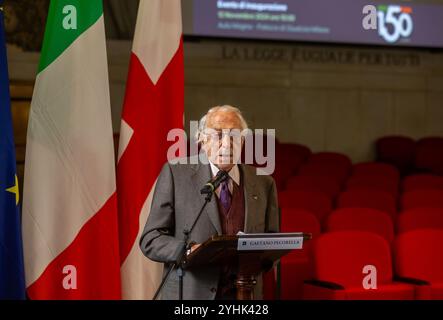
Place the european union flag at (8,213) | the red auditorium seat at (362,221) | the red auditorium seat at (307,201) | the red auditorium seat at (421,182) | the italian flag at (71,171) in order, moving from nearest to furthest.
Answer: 1. the european union flag at (8,213)
2. the italian flag at (71,171)
3. the red auditorium seat at (362,221)
4. the red auditorium seat at (307,201)
5. the red auditorium seat at (421,182)

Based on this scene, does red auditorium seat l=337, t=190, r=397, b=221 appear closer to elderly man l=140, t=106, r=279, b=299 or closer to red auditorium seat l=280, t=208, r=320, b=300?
red auditorium seat l=280, t=208, r=320, b=300

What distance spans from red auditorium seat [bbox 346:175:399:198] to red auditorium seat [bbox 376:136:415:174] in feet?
5.99

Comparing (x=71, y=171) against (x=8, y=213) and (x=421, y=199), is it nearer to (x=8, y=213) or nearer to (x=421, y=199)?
(x=8, y=213)

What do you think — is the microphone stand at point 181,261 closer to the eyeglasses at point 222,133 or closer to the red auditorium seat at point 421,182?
the eyeglasses at point 222,133

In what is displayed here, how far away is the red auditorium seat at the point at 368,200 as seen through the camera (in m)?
7.44

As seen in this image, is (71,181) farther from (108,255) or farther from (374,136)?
(374,136)

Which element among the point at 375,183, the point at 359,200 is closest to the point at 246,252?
the point at 359,200

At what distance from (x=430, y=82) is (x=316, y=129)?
68.5 inches

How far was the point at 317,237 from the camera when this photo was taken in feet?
20.3

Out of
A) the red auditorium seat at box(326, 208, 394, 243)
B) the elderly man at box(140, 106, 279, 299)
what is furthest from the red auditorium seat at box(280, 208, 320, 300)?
the elderly man at box(140, 106, 279, 299)

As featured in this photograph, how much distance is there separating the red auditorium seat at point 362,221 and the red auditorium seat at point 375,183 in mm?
1559

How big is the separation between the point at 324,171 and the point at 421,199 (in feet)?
4.38

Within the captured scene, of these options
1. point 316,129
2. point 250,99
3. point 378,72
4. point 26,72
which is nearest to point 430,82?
point 378,72

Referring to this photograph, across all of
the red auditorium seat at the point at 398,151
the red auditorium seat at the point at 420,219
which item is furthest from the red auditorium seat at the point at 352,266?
the red auditorium seat at the point at 398,151
